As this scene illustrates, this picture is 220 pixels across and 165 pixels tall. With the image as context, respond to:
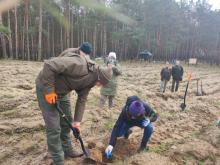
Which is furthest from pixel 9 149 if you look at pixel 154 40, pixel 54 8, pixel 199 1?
pixel 199 1

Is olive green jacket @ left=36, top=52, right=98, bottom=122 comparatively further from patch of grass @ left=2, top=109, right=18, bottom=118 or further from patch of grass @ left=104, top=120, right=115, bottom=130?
patch of grass @ left=2, top=109, right=18, bottom=118

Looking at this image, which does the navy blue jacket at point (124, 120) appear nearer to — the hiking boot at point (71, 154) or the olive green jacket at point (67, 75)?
the hiking boot at point (71, 154)

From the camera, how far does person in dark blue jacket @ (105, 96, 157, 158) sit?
4156mm

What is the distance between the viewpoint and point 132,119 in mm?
4324

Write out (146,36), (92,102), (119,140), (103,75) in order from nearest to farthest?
(103,75) → (119,140) → (92,102) → (146,36)

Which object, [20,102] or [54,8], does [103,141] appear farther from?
[54,8]

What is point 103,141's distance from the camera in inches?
194

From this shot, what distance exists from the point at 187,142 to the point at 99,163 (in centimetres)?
198

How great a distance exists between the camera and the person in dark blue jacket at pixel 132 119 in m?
4.16

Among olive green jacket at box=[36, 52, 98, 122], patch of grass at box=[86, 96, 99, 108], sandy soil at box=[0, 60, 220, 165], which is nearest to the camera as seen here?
olive green jacket at box=[36, 52, 98, 122]

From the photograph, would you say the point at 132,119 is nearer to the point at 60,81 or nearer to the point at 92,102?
the point at 60,81

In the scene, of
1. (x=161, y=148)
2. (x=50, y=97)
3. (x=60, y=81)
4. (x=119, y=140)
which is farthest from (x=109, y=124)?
(x=50, y=97)

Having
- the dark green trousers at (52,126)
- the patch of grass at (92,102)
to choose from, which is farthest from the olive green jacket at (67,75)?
the patch of grass at (92,102)

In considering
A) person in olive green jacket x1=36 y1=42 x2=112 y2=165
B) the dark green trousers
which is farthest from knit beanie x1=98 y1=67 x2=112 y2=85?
the dark green trousers
